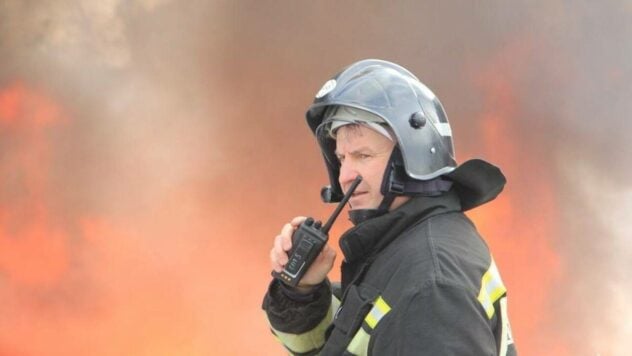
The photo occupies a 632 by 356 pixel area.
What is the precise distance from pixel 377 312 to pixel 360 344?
13 centimetres

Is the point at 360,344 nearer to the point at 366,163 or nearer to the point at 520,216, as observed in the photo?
the point at 366,163

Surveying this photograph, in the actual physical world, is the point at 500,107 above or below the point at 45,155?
below

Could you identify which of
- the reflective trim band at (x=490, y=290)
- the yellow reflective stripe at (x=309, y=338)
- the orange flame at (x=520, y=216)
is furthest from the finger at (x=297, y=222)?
the orange flame at (x=520, y=216)

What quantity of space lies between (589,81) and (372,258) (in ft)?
19.3

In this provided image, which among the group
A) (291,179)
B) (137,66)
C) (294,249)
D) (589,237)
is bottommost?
(589,237)

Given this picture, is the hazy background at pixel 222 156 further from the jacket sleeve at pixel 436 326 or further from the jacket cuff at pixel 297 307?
the jacket sleeve at pixel 436 326

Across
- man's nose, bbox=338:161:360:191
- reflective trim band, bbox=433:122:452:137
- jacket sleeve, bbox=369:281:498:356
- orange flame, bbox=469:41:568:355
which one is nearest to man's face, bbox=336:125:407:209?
man's nose, bbox=338:161:360:191

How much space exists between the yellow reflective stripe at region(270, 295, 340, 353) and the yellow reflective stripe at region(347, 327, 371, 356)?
2.68 feet

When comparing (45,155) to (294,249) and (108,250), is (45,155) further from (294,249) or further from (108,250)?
(294,249)

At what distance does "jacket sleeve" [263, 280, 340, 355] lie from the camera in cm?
268

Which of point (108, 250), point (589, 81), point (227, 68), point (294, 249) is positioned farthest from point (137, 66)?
point (294, 249)

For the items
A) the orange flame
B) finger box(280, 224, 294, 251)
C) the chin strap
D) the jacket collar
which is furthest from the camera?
the orange flame

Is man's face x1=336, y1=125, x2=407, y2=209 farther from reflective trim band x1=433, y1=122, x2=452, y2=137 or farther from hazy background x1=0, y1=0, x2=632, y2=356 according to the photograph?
hazy background x1=0, y1=0, x2=632, y2=356

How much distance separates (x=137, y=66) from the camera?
7391mm
